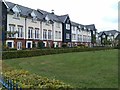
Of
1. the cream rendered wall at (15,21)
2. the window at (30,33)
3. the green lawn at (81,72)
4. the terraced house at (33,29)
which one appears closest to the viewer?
the green lawn at (81,72)

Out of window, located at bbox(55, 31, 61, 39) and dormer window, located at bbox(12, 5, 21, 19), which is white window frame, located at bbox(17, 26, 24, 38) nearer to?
dormer window, located at bbox(12, 5, 21, 19)

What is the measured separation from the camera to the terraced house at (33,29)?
136 ft

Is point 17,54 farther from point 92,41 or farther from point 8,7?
point 92,41

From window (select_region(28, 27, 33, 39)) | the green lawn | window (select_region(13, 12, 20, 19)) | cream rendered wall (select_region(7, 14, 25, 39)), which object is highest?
window (select_region(13, 12, 20, 19))

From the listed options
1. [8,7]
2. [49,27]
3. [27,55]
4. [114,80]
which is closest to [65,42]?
[49,27]

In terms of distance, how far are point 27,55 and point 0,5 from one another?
12265mm

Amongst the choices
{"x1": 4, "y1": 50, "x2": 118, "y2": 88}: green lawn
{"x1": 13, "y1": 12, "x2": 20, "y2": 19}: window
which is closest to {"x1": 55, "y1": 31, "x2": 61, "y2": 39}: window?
{"x1": 13, "y1": 12, "x2": 20, "y2": 19}: window

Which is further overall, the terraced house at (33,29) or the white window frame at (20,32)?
the white window frame at (20,32)

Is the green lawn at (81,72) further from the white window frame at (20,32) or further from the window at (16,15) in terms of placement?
the white window frame at (20,32)

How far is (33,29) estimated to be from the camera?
161ft

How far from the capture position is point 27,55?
3241 centimetres

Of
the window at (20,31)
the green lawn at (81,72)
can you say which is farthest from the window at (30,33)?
the green lawn at (81,72)

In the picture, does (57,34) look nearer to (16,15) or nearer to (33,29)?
(33,29)

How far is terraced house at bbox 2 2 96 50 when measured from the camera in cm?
4155
